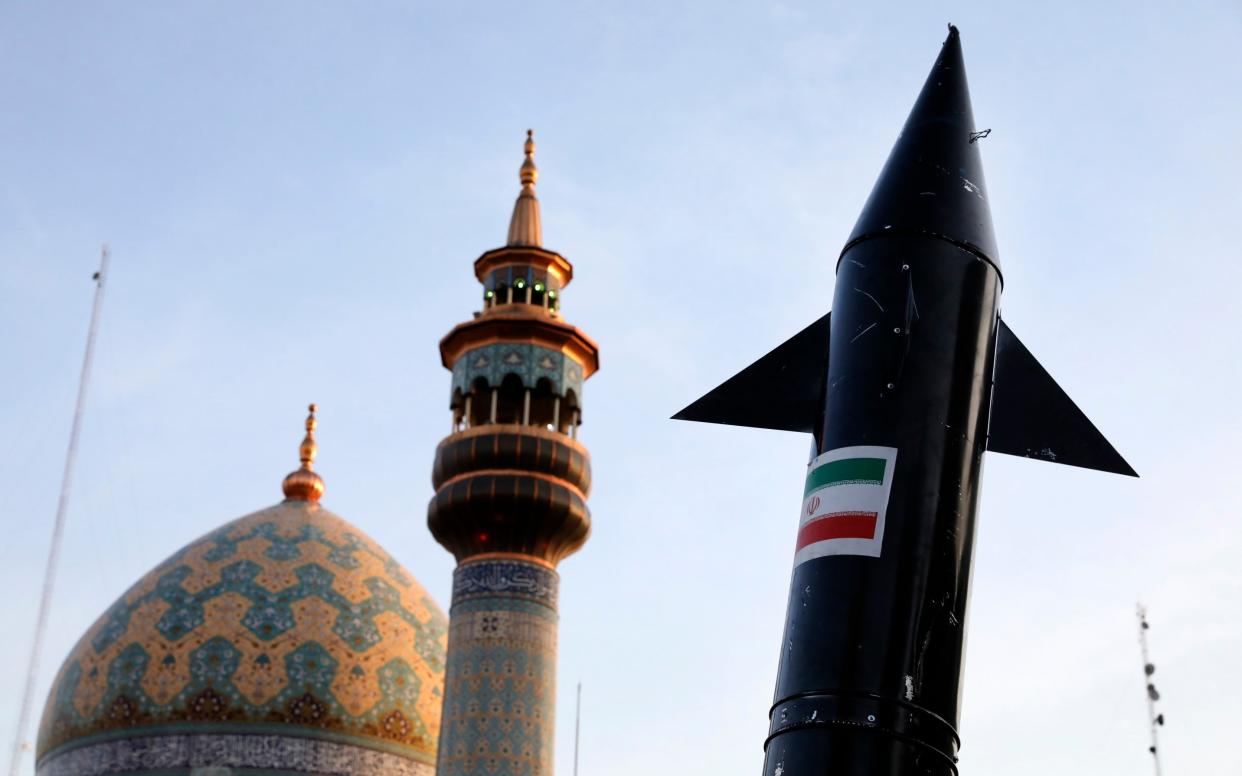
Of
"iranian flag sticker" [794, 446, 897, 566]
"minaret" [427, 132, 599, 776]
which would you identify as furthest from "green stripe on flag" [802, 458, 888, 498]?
"minaret" [427, 132, 599, 776]

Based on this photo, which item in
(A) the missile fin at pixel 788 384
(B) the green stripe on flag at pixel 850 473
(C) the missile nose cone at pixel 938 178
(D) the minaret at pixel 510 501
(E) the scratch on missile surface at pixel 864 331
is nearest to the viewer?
(B) the green stripe on flag at pixel 850 473

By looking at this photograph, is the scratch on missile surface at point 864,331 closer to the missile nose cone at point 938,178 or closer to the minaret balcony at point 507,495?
the missile nose cone at point 938,178

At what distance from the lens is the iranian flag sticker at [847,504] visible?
6680mm

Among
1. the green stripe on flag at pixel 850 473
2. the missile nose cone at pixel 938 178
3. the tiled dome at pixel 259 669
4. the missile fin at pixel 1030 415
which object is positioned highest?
the tiled dome at pixel 259 669

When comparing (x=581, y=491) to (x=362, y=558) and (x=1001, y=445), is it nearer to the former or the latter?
(x=362, y=558)

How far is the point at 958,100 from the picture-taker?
8.15 m

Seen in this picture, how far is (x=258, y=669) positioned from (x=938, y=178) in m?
20.2

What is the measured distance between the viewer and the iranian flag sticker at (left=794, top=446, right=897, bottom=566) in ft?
21.9

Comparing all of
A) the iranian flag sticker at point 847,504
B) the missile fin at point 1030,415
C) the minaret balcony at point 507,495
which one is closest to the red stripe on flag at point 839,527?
the iranian flag sticker at point 847,504

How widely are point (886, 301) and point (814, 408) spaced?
32.2 inches

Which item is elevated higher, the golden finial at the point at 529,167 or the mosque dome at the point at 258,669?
the golden finial at the point at 529,167

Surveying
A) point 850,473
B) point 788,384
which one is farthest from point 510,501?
point 850,473

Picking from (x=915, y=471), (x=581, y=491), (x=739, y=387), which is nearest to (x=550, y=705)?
(x=581, y=491)

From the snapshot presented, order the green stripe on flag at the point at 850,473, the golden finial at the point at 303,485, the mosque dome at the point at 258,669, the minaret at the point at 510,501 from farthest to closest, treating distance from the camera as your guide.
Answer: the golden finial at the point at 303,485 < the mosque dome at the point at 258,669 < the minaret at the point at 510,501 < the green stripe on flag at the point at 850,473
